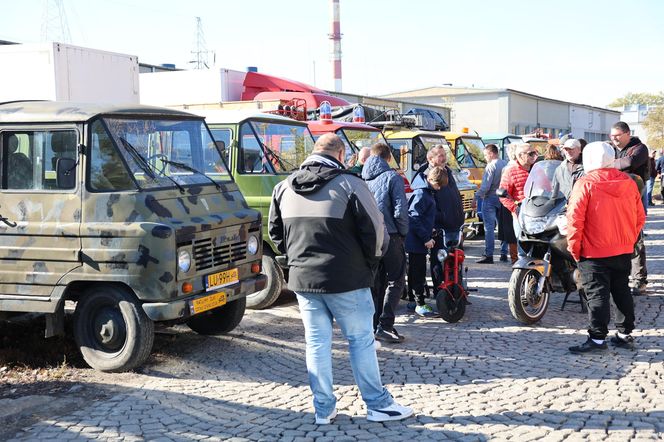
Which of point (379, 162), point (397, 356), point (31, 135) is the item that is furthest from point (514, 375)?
point (31, 135)

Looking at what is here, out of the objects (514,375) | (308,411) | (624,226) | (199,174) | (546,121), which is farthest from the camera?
(546,121)

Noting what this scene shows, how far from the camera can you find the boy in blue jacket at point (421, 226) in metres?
7.39

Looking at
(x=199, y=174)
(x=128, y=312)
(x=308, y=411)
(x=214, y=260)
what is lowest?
(x=308, y=411)

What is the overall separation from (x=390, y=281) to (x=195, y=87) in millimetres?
8104

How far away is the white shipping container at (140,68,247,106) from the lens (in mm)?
13508

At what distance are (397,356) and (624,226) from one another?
219 cm

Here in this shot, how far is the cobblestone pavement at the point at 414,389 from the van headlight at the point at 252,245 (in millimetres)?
863

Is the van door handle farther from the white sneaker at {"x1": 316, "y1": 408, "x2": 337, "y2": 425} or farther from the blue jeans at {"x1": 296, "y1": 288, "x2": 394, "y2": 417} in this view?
the white sneaker at {"x1": 316, "y1": 408, "x2": 337, "y2": 425}

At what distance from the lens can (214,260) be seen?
20.1 feet

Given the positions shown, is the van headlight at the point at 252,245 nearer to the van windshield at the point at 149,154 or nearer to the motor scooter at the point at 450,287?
the van windshield at the point at 149,154

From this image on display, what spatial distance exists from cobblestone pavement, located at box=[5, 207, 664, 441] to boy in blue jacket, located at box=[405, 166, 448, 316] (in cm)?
39

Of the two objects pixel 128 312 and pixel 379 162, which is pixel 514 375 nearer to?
pixel 379 162

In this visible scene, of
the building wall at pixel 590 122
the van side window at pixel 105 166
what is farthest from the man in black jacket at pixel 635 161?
the building wall at pixel 590 122

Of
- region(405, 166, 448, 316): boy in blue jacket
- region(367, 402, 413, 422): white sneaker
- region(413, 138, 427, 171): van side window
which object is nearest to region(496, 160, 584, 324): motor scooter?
region(405, 166, 448, 316): boy in blue jacket
